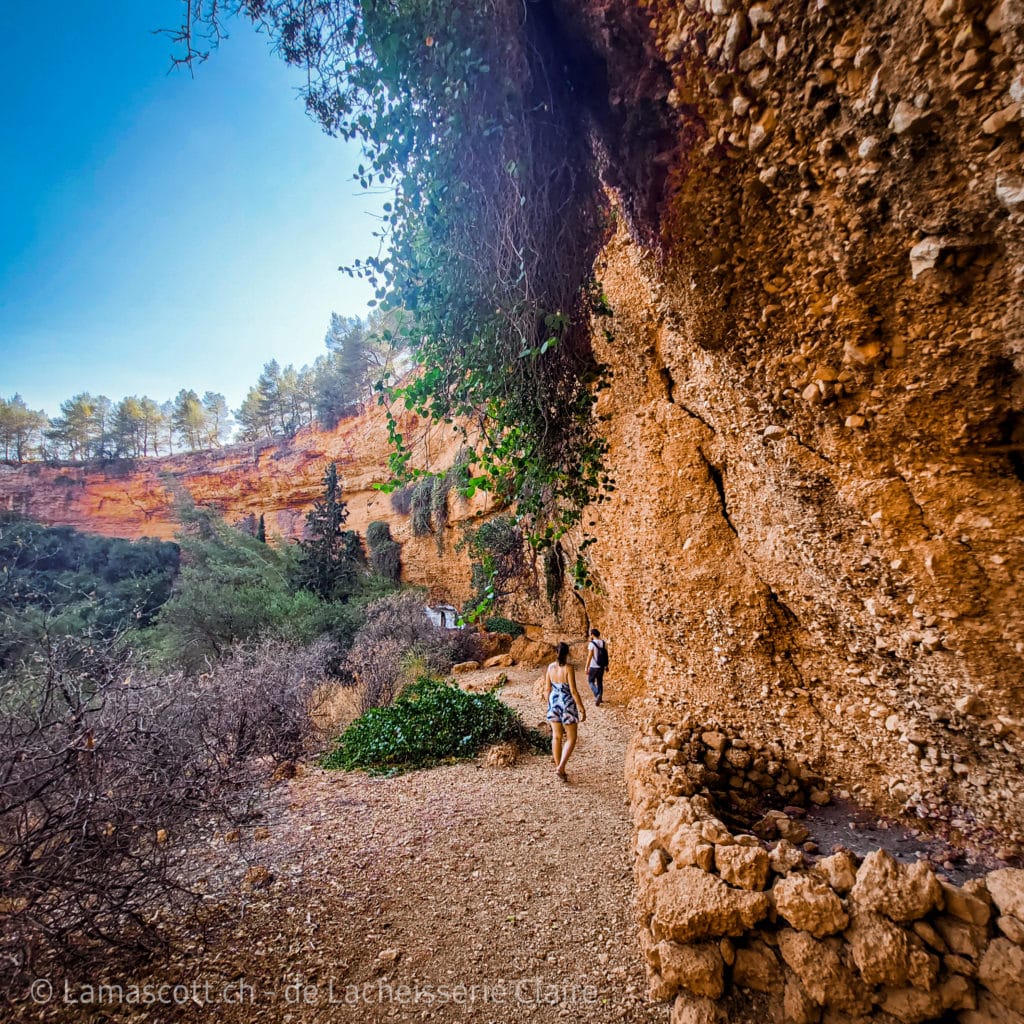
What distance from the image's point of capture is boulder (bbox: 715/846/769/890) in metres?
1.91

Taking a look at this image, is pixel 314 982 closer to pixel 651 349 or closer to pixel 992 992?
pixel 992 992

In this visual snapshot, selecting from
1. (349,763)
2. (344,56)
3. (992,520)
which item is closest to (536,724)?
(349,763)

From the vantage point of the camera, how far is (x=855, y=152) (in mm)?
1552

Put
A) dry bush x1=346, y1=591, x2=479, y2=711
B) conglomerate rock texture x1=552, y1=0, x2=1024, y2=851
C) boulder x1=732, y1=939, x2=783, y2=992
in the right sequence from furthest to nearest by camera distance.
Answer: dry bush x1=346, y1=591, x2=479, y2=711
boulder x1=732, y1=939, x2=783, y2=992
conglomerate rock texture x1=552, y1=0, x2=1024, y2=851

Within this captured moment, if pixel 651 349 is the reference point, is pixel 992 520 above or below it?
below

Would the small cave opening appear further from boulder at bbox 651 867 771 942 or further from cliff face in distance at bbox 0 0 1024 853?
boulder at bbox 651 867 771 942

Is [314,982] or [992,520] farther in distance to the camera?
[314,982]

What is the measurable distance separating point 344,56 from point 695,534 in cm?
422

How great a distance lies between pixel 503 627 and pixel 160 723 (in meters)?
10.3

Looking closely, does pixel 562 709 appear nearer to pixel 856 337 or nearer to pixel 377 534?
pixel 856 337

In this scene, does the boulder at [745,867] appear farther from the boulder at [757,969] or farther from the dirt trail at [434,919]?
the dirt trail at [434,919]

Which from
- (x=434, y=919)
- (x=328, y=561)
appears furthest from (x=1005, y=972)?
(x=328, y=561)

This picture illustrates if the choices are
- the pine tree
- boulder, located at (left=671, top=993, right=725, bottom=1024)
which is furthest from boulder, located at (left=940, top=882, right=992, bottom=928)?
the pine tree

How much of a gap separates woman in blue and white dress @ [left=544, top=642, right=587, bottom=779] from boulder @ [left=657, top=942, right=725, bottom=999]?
261 cm
